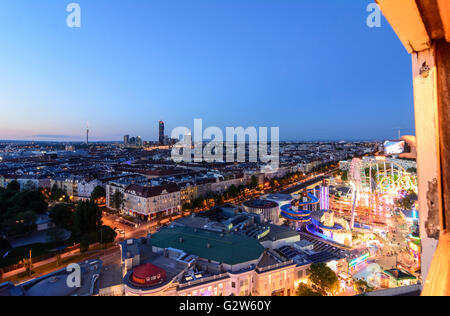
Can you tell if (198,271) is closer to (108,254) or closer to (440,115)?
(108,254)

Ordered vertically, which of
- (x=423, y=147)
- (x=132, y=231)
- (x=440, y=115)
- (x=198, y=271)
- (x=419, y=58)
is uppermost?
(x=419, y=58)

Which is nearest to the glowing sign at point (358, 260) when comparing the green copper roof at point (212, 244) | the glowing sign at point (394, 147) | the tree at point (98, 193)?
the green copper roof at point (212, 244)

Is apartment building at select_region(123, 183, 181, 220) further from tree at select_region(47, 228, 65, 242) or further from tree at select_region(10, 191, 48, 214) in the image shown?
tree at select_region(47, 228, 65, 242)

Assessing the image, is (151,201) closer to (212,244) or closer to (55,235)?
(55,235)

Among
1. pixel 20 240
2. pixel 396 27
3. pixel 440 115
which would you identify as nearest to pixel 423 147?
pixel 440 115

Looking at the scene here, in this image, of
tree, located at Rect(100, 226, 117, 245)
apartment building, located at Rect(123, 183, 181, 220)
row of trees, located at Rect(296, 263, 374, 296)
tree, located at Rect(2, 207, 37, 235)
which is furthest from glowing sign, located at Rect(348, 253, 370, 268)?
tree, located at Rect(2, 207, 37, 235)

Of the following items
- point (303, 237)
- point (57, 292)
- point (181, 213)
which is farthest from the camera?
point (181, 213)
